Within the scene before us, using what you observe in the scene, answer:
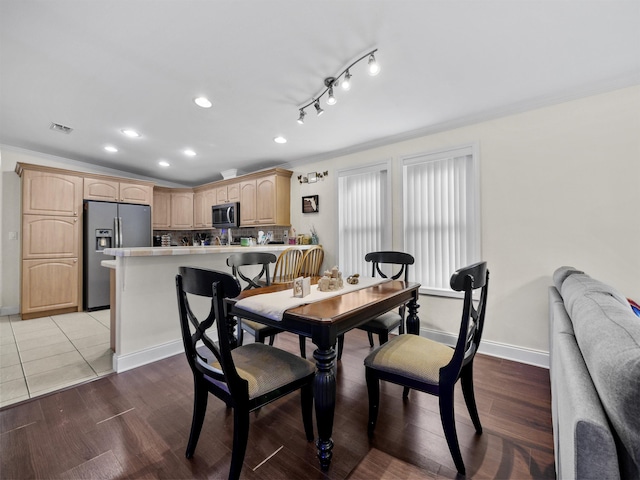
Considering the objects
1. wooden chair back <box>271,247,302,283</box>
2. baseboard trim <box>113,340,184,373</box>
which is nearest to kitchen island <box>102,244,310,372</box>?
baseboard trim <box>113,340,184,373</box>

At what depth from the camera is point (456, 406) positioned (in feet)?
6.25

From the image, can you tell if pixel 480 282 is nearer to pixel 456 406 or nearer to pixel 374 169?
pixel 456 406

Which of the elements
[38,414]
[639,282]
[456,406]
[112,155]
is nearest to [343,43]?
[456,406]

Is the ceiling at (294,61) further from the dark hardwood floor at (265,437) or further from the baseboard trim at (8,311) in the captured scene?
the baseboard trim at (8,311)

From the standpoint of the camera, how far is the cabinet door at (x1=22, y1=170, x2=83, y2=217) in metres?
3.92

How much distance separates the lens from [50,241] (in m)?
4.09

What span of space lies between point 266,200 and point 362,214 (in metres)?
1.64

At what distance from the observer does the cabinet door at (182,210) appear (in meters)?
5.82

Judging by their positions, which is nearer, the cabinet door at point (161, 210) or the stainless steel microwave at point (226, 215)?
the stainless steel microwave at point (226, 215)

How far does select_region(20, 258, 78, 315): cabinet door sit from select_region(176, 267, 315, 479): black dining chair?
4160mm

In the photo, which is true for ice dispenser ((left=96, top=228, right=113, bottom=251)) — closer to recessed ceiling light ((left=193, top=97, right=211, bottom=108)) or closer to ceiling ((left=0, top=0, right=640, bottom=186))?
ceiling ((left=0, top=0, right=640, bottom=186))

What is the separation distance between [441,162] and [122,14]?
300cm

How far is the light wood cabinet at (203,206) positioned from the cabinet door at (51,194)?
6.20 ft

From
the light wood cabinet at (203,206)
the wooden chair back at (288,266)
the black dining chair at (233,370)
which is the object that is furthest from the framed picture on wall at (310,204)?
the black dining chair at (233,370)
